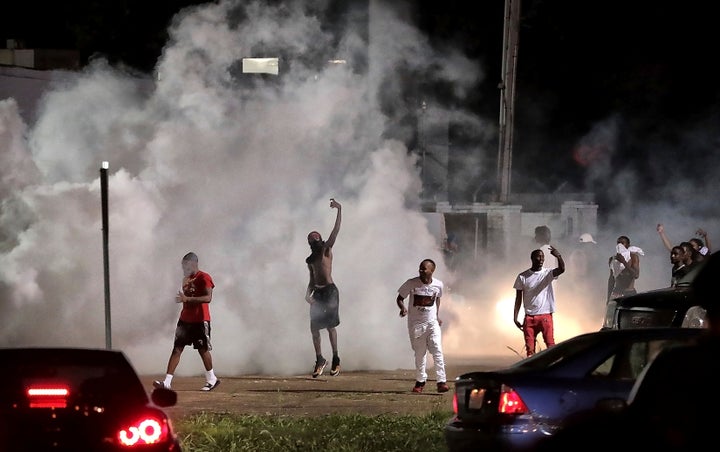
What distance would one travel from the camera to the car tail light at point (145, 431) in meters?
6.79

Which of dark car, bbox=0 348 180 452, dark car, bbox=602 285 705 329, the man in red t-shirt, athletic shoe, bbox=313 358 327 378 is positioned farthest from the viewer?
athletic shoe, bbox=313 358 327 378

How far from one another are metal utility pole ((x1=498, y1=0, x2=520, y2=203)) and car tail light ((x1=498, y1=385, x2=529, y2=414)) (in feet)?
44.3

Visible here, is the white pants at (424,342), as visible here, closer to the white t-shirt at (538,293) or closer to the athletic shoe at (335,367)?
the white t-shirt at (538,293)

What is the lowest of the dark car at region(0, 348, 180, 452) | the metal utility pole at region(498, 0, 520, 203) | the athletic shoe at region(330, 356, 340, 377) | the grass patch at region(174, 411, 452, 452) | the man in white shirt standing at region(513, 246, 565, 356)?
the athletic shoe at region(330, 356, 340, 377)

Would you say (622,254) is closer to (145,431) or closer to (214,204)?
(214,204)

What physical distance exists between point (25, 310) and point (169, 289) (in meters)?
1.90

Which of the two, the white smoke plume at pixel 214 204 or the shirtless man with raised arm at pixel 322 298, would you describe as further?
the white smoke plume at pixel 214 204

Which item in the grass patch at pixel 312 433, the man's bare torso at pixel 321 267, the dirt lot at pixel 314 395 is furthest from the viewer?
the man's bare torso at pixel 321 267

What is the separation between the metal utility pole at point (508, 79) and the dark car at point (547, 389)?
12994 mm

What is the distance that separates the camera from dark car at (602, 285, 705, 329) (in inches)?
485

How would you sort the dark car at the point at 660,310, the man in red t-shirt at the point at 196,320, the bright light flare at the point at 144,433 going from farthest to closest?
the man in red t-shirt at the point at 196,320
the dark car at the point at 660,310
the bright light flare at the point at 144,433

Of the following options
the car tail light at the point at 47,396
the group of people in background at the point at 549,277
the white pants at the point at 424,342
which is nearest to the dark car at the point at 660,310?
the group of people in background at the point at 549,277

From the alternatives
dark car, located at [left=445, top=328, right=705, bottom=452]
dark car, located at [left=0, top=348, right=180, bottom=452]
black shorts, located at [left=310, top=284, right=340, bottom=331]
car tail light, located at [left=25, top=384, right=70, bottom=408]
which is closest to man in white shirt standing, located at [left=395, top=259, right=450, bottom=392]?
black shorts, located at [left=310, top=284, right=340, bottom=331]

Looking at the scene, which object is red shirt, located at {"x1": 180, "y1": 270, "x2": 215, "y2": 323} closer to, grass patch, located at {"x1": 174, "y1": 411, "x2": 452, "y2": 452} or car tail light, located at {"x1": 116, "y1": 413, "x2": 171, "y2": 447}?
grass patch, located at {"x1": 174, "y1": 411, "x2": 452, "y2": 452}
